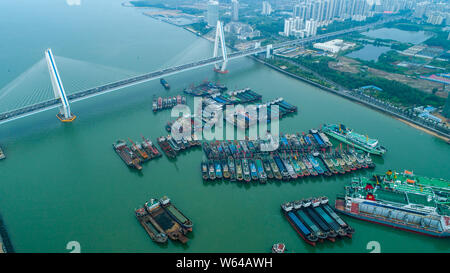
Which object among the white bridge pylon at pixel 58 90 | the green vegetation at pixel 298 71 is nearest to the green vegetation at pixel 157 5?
the green vegetation at pixel 298 71

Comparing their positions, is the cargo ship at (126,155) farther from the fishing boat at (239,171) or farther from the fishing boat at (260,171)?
the fishing boat at (260,171)

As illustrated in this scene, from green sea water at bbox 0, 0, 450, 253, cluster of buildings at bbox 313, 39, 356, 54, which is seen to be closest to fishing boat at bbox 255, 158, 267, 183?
green sea water at bbox 0, 0, 450, 253

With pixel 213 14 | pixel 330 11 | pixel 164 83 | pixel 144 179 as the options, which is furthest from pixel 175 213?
pixel 330 11

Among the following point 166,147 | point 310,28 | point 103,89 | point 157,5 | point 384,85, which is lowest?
point 166,147

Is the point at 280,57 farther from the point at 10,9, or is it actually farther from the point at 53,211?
the point at 10,9

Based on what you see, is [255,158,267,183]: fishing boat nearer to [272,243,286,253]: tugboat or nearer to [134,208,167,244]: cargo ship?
[272,243,286,253]: tugboat

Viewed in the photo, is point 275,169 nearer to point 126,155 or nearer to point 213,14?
point 126,155

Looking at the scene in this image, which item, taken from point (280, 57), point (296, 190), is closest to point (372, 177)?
point (296, 190)
